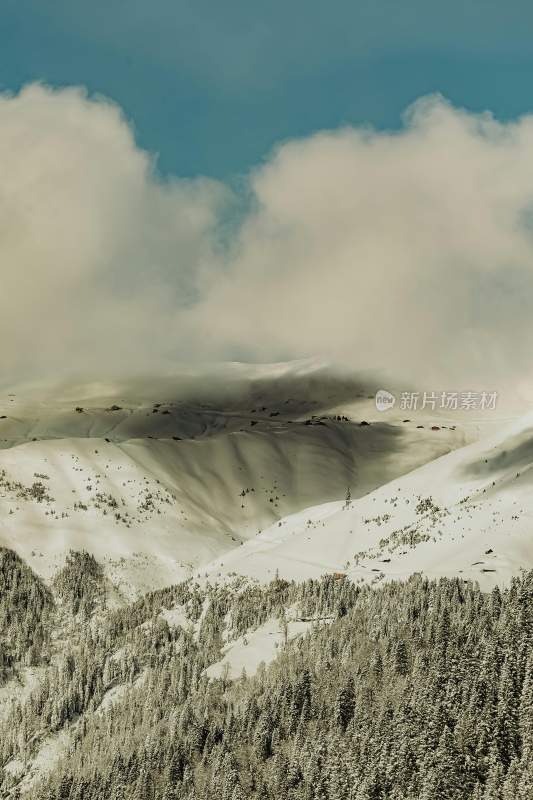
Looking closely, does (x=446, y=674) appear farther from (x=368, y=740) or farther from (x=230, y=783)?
(x=230, y=783)

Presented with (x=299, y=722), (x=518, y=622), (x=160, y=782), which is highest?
(x=518, y=622)

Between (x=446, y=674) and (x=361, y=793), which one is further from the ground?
(x=446, y=674)

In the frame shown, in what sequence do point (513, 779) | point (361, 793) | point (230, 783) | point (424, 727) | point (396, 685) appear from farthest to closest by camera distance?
point (396, 685)
point (230, 783)
point (424, 727)
point (361, 793)
point (513, 779)

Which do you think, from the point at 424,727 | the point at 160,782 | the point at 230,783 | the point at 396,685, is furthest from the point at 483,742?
the point at 160,782

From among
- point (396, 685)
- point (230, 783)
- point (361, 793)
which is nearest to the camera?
point (361, 793)

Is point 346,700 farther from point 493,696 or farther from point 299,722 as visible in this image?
point 493,696

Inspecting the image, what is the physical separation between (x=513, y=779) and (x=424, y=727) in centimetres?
2297

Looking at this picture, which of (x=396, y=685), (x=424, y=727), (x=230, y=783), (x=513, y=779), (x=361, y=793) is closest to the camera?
(x=513, y=779)

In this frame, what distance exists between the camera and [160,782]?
197m

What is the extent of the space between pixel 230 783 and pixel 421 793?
43.7m

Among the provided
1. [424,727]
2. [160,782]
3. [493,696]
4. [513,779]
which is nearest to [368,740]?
[424,727]

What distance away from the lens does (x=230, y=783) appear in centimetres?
17962

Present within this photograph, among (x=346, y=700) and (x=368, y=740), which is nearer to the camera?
(x=368, y=740)

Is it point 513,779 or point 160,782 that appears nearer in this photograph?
point 513,779
